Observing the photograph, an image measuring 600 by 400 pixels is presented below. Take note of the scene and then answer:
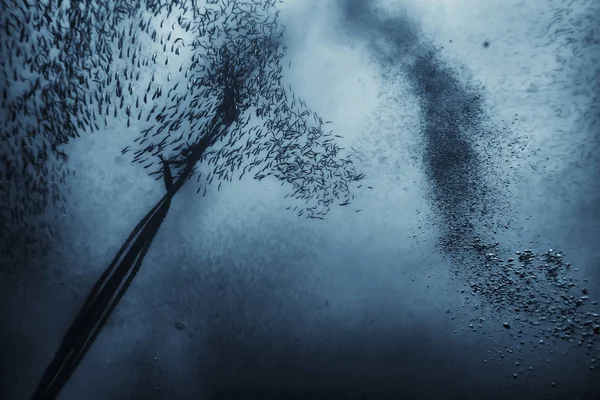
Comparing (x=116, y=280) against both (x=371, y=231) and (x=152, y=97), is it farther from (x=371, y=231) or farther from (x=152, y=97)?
(x=371, y=231)

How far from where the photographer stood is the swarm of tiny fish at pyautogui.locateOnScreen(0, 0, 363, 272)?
2.28 m

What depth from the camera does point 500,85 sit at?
2535 mm

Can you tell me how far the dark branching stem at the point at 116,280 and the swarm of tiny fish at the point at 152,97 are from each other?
2.8 inches

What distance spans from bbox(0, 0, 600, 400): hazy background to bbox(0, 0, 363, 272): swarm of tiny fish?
124 millimetres

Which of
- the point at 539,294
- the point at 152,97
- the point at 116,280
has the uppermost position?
the point at 152,97

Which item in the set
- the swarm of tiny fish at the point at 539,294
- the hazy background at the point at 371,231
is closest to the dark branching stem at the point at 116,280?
the hazy background at the point at 371,231

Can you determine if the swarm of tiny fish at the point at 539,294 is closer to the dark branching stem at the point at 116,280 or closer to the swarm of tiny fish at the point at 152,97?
the swarm of tiny fish at the point at 152,97

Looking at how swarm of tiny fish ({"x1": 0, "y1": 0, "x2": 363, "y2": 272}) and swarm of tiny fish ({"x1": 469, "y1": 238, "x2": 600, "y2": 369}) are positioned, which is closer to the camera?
swarm of tiny fish ({"x1": 0, "y1": 0, "x2": 363, "y2": 272})

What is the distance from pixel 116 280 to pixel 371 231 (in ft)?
6.25

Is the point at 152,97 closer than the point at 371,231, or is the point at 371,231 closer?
the point at 152,97

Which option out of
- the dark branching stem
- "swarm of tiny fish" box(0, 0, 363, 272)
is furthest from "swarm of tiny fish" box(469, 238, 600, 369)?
the dark branching stem

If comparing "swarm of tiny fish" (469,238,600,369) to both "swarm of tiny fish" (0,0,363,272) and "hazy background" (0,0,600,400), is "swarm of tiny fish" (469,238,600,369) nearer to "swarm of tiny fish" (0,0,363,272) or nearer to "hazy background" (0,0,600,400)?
"hazy background" (0,0,600,400)

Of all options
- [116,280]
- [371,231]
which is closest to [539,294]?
[371,231]

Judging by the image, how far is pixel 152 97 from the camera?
2469 mm
